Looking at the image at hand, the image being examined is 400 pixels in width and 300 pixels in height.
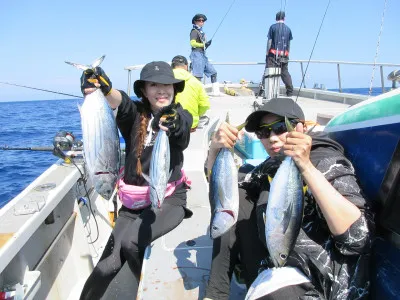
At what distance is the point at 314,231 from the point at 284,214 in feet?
1.03

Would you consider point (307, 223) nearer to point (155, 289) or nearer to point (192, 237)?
point (155, 289)

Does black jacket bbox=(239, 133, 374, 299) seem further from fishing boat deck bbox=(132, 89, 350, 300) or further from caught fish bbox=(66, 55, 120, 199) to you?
caught fish bbox=(66, 55, 120, 199)

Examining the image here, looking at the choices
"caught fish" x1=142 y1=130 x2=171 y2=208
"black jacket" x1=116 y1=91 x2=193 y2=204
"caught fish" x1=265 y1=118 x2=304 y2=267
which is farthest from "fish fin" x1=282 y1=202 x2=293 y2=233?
"black jacket" x1=116 y1=91 x2=193 y2=204

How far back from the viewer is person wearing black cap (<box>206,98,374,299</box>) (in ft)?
4.58

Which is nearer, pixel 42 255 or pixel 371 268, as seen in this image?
pixel 371 268

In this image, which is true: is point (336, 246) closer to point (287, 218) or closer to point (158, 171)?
point (287, 218)

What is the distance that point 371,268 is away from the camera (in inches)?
59.6

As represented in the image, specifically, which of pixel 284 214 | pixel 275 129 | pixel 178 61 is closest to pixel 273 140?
pixel 275 129

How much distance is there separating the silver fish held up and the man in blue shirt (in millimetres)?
6731

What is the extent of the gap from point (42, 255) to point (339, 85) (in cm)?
811

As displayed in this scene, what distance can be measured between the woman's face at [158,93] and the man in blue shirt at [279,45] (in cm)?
606

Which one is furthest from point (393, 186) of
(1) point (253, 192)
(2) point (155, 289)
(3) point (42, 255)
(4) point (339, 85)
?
(4) point (339, 85)

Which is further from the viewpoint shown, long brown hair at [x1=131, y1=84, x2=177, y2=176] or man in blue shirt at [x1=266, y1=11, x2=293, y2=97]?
man in blue shirt at [x1=266, y1=11, x2=293, y2=97]

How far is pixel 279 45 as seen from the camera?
786 cm
